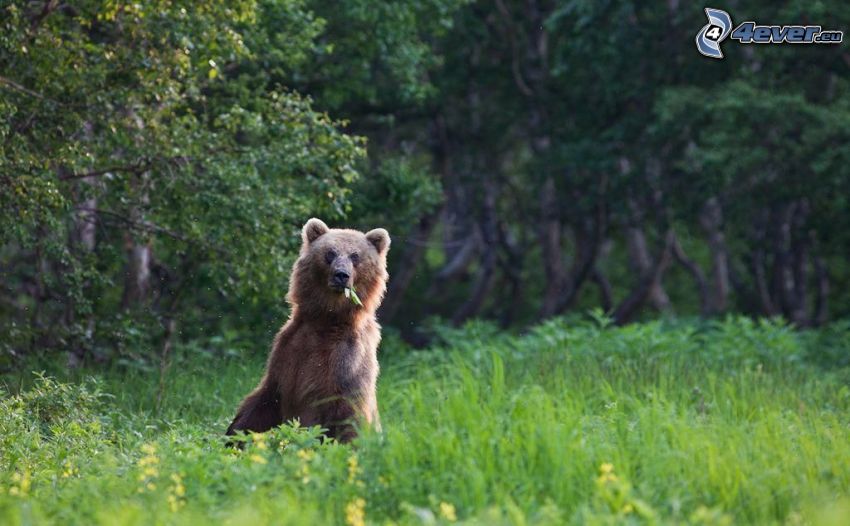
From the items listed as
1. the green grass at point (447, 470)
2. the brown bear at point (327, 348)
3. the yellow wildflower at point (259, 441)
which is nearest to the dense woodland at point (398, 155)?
the brown bear at point (327, 348)

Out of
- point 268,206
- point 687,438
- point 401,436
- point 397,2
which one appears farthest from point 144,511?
point 397,2

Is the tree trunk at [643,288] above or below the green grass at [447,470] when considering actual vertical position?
above

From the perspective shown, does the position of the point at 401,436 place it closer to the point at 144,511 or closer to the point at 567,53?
the point at 144,511

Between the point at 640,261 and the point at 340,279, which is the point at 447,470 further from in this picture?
the point at 640,261

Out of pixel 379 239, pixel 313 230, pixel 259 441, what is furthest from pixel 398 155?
pixel 259 441

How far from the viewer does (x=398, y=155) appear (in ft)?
66.8

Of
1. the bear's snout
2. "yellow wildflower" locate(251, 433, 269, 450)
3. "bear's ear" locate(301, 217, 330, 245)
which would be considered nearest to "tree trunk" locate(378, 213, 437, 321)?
"bear's ear" locate(301, 217, 330, 245)

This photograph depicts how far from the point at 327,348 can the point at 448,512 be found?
106 inches

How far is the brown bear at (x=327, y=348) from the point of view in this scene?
8.27m

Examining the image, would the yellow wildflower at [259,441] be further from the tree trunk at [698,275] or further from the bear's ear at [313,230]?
the tree trunk at [698,275]

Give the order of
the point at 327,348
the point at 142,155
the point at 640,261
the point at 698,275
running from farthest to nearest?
1. the point at 698,275
2. the point at 640,261
3. the point at 142,155
4. the point at 327,348

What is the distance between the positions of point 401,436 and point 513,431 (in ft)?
2.06

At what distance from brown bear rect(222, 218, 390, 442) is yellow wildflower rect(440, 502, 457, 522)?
1846mm

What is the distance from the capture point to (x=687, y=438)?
23.4 feet
